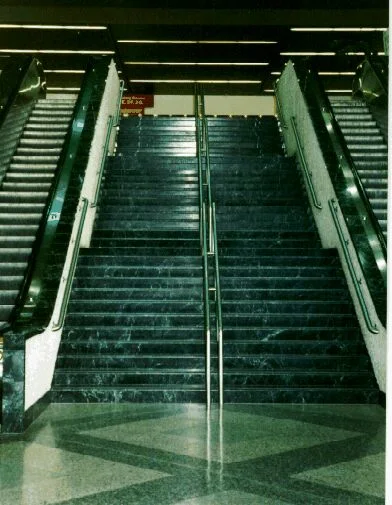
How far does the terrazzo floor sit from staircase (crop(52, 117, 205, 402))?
0.45 m

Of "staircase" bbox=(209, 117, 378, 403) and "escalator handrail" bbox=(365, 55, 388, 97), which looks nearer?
"staircase" bbox=(209, 117, 378, 403)

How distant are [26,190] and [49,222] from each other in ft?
6.60

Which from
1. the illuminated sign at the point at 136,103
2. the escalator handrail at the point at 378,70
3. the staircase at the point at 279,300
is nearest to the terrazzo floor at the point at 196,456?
the staircase at the point at 279,300

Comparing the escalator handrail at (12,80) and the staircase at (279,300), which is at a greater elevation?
the escalator handrail at (12,80)

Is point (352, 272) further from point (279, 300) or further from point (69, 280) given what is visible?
point (69, 280)

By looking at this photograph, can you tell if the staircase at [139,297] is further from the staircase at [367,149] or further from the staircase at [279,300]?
the staircase at [367,149]

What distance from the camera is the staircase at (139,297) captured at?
6.41m

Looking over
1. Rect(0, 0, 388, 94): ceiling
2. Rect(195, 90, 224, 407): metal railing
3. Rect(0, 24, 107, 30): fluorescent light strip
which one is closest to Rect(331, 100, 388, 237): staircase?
Rect(0, 0, 388, 94): ceiling

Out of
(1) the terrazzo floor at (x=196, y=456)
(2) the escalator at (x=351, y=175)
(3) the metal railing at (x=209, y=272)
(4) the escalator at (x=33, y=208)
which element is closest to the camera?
(1) the terrazzo floor at (x=196, y=456)

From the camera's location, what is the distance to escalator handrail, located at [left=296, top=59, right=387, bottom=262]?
23.0 ft

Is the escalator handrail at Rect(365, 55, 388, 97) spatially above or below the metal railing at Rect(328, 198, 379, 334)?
above

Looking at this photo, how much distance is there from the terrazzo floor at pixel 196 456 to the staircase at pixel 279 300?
0.40 meters

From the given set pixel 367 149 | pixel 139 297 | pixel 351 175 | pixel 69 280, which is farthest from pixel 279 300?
pixel 367 149

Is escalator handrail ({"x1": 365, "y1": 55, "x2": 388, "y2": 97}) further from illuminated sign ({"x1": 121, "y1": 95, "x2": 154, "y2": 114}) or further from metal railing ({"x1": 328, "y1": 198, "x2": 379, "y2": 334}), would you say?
illuminated sign ({"x1": 121, "y1": 95, "x2": 154, "y2": 114})
